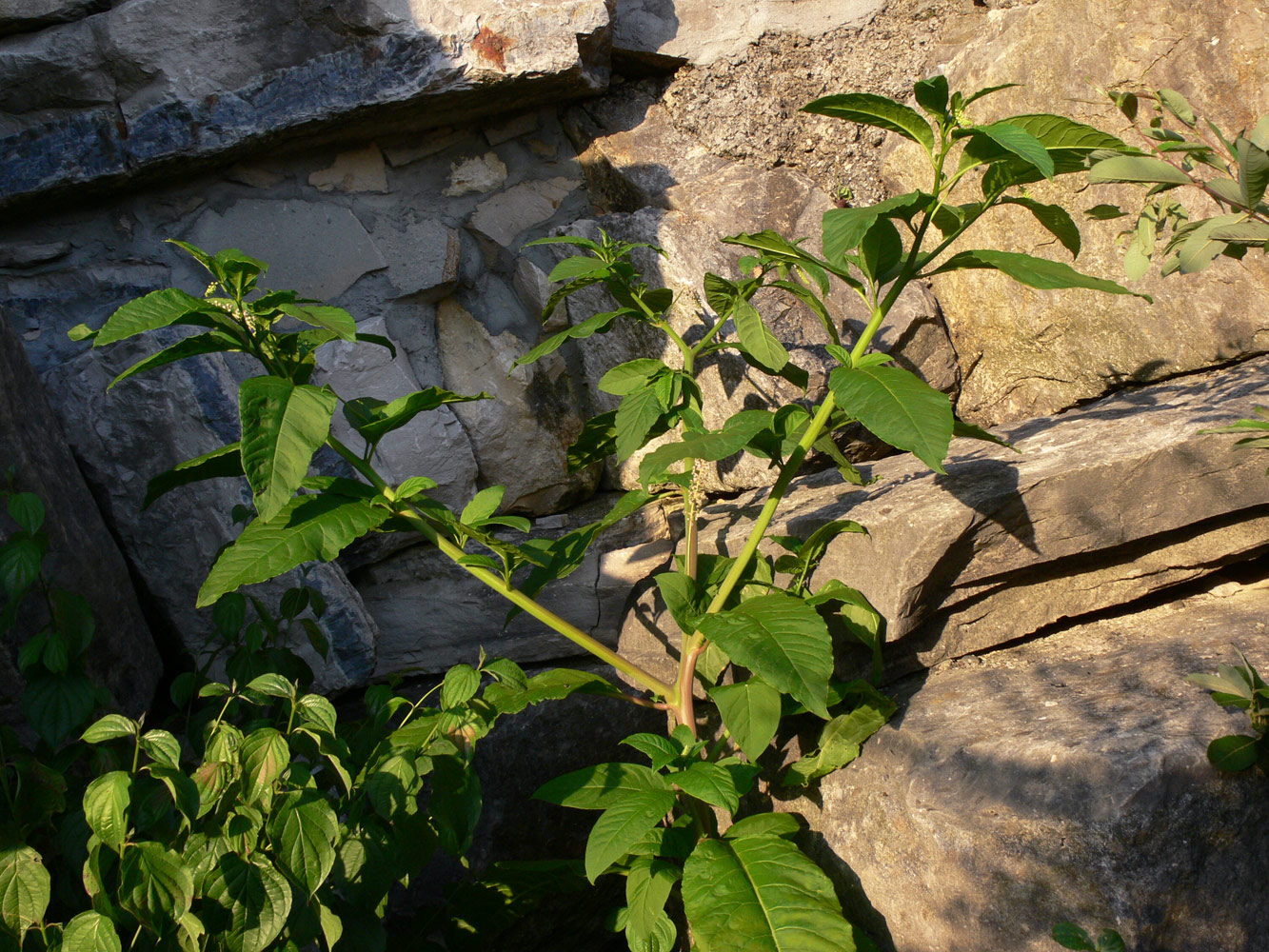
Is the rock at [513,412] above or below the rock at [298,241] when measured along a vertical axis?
below

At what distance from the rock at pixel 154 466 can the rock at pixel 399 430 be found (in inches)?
14.9

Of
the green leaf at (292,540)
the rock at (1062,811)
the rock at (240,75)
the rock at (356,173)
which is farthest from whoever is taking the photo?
the rock at (356,173)

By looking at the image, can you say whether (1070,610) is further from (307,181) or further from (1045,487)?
(307,181)

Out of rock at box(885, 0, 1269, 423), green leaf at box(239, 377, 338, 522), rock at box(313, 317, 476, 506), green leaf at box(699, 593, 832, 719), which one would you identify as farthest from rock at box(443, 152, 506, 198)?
green leaf at box(699, 593, 832, 719)

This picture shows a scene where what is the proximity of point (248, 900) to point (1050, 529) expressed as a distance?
153cm

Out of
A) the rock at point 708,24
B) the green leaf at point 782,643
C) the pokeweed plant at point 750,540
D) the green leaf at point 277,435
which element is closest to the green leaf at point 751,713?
the pokeweed plant at point 750,540

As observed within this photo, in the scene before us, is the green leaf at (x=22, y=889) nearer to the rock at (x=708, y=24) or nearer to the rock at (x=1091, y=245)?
the rock at (x=1091, y=245)

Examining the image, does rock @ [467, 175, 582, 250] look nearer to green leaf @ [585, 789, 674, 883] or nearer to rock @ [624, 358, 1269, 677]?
Answer: rock @ [624, 358, 1269, 677]

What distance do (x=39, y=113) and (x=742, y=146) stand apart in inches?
72.5

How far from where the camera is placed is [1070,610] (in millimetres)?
1882

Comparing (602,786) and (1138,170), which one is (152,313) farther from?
(1138,170)

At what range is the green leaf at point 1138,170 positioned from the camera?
3.94ft

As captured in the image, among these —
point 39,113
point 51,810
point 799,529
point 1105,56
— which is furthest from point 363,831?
point 1105,56

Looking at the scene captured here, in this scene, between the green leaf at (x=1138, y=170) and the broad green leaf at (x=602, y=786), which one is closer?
the green leaf at (x=1138, y=170)
